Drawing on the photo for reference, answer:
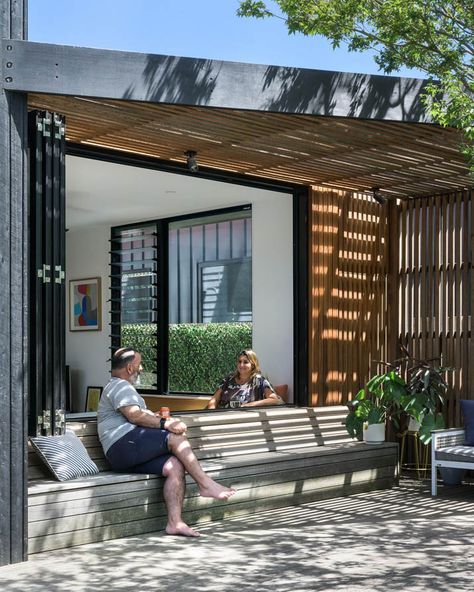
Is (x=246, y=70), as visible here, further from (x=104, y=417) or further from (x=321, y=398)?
(x=321, y=398)

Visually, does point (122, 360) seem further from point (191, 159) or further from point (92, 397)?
point (92, 397)

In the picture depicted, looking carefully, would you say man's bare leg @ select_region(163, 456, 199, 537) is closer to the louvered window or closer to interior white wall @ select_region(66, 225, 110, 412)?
the louvered window

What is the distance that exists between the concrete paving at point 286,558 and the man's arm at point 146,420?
31.9 inches

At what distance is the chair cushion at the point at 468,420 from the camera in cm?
905

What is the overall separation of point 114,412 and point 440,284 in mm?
4515

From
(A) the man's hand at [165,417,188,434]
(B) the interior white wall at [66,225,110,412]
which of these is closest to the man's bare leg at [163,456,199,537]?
(A) the man's hand at [165,417,188,434]

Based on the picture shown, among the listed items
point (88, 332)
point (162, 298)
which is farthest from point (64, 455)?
point (88, 332)

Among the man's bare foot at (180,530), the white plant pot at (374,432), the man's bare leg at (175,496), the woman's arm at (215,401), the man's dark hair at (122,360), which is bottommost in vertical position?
the man's bare foot at (180,530)

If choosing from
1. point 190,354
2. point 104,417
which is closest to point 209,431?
point 104,417

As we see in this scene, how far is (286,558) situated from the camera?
6.20 metres

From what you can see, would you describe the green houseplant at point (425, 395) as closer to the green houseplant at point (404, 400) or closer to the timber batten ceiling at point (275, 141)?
the green houseplant at point (404, 400)

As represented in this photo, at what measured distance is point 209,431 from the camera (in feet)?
27.9

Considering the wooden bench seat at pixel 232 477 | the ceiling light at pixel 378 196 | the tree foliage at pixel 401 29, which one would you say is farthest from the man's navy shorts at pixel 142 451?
the ceiling light at pixel 378 196

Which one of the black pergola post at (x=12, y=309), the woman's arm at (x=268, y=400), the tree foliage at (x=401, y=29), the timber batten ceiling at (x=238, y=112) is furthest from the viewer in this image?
the woman's arm at (x=268, y=400)
